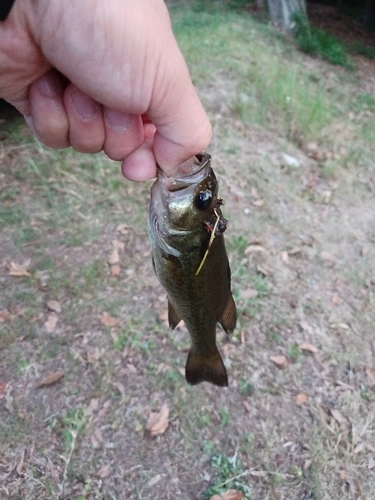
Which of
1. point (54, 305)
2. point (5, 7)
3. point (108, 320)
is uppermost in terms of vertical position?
point (5, 7)

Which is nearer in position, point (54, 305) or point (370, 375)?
point (54, 305)

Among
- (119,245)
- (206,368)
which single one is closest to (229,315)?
(206,368)

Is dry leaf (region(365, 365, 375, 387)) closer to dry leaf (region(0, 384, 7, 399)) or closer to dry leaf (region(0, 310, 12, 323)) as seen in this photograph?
dry leaf (region(0, 384, 7, 399))

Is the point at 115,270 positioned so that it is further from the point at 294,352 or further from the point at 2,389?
the point at 294,352

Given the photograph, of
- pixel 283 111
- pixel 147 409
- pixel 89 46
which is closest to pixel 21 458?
pixel 147 409

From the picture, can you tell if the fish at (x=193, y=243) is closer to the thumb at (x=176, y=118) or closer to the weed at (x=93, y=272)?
the thumb at (x=176, y=118)

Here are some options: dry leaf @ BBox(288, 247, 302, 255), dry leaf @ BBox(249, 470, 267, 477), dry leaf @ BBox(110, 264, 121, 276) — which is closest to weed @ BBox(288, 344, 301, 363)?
dry leaf @ BBox(249, 470, 267, 477)

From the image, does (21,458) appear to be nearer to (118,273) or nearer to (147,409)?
(147,409)
